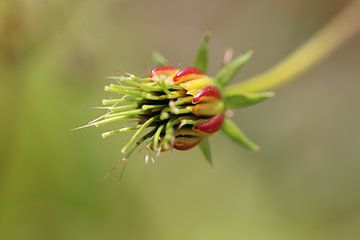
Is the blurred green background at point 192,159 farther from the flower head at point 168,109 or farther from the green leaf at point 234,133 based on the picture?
the flower head at point 168,109

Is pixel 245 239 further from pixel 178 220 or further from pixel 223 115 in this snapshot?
pixel 223 115

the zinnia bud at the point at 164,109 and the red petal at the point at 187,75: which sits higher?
the red petal at the point at 187,75

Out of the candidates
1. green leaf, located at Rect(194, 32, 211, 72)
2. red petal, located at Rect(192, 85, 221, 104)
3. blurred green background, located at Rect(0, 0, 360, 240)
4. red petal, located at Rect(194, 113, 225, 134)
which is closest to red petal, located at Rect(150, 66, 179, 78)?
red petal, located at Rect(192, 85, 221, 104)

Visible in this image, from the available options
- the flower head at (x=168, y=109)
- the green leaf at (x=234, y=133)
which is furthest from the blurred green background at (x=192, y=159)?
the flower head at (x=168, y=109)

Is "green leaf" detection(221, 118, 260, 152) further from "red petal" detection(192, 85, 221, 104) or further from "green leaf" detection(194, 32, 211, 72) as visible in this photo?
"green leaf" detection(194, 32, 211, 72)

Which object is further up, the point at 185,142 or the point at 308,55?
the point at 308,55

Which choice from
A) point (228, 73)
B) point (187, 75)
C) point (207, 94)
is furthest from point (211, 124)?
point (228, 73)

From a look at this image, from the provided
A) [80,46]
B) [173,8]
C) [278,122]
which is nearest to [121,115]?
[80,46]

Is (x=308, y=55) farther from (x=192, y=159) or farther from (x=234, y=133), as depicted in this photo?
(x=192, y=159)
